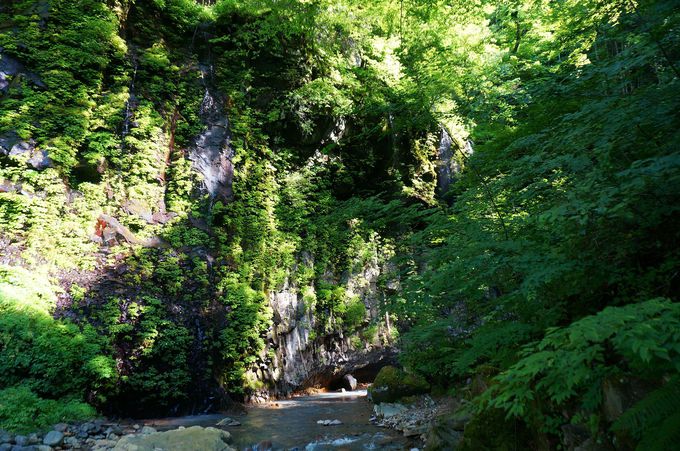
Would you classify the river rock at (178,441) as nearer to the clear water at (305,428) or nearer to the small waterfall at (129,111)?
the clear water at (305,428)

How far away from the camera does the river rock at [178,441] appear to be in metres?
5.37

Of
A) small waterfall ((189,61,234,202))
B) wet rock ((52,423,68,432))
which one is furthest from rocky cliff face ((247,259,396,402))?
wet rock ((52,423,68,432))

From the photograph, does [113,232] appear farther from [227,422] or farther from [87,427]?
[227,422]

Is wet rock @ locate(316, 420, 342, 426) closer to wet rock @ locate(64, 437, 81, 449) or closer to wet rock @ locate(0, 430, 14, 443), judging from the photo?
wet rock @ locate(64, 437, 81, 449)

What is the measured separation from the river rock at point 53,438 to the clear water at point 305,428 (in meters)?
1.54

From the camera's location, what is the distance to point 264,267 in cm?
1070

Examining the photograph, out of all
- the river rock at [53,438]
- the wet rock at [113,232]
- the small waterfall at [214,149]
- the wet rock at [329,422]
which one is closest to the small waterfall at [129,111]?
the small waterfall at [214,149]

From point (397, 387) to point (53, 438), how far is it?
6.25 meters

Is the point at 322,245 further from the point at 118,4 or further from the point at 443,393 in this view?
the point at 118,4

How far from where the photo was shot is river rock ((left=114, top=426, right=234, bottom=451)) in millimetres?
5371

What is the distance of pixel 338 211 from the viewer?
9555 millimetres

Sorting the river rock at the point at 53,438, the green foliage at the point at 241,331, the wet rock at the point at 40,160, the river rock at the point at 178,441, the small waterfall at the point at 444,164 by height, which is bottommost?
the river rock at the point at 178,441

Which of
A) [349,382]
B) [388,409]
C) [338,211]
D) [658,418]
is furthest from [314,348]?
[658,418]

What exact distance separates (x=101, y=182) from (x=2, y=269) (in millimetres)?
2805
